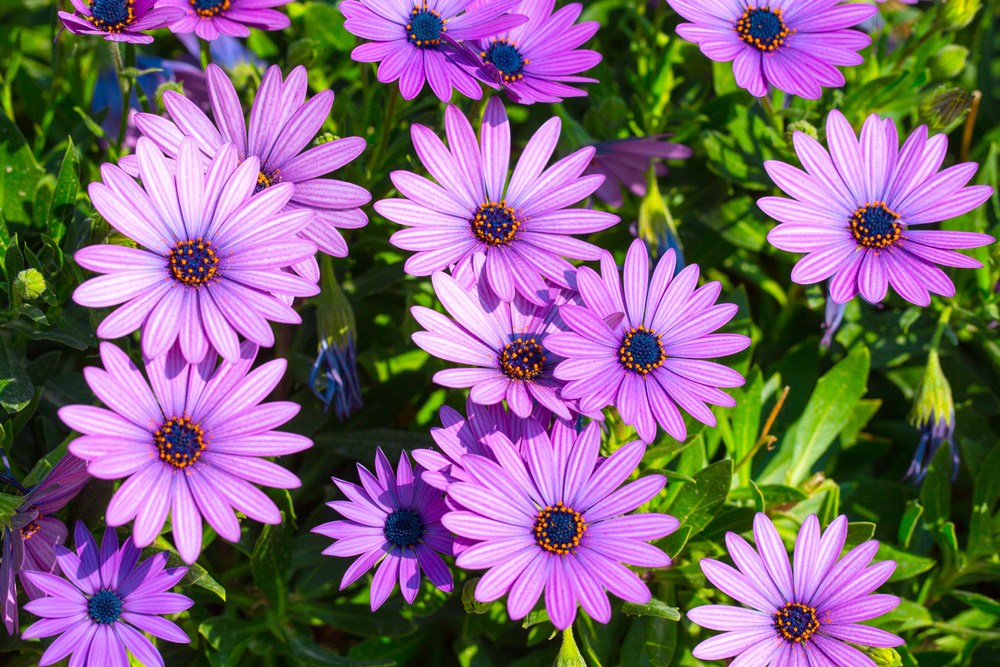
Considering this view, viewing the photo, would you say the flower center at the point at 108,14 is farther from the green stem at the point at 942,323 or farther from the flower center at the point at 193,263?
the green stem at the point at 942,323

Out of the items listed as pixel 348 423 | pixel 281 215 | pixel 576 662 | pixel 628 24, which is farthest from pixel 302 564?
pixel 628 24

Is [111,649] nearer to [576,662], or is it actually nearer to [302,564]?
[302,564]

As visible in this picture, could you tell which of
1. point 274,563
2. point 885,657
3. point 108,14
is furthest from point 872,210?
point 108,14

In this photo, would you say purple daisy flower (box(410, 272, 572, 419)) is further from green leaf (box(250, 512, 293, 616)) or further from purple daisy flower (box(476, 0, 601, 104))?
green leaf (box(250, 512, 293, 616))

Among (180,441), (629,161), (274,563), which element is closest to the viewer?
(180,441)

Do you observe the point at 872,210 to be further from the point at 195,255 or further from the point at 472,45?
the point at 195,255
